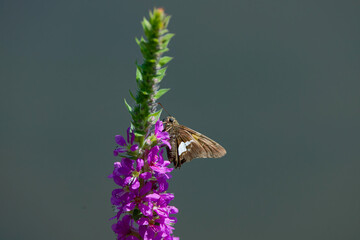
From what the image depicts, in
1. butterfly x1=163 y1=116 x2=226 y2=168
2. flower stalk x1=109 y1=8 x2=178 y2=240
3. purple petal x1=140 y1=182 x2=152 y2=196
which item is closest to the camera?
flower stalk x1=109 y1=8 x2=178 y2=240

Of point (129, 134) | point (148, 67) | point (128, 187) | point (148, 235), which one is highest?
point (148, 67)

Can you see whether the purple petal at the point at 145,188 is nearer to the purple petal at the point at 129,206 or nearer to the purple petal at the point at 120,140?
the purple petal at the point at 129,206

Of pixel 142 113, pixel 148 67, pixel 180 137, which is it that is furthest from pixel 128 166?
pixel 180 137

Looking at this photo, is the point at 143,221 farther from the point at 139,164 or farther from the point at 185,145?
the point at 185,145

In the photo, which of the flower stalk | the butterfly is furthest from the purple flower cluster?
the butterfly

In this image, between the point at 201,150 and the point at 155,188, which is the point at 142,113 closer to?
the point at 155,188

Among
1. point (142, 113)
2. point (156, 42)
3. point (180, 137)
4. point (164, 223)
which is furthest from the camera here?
point (180, 137)

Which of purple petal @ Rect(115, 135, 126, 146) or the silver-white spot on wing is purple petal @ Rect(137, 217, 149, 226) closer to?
purple petal @ Rect(115, 135, 126, 146)

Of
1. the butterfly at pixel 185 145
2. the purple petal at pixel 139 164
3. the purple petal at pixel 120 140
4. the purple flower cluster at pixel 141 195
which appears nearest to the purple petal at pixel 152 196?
the purple flower cluster at pixel 141 195

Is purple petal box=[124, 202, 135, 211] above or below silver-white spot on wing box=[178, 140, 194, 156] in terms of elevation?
below

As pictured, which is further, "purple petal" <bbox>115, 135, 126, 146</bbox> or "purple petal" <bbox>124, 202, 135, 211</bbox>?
"purple petal" <bbox>115, 135, 126, 146</bbox>
